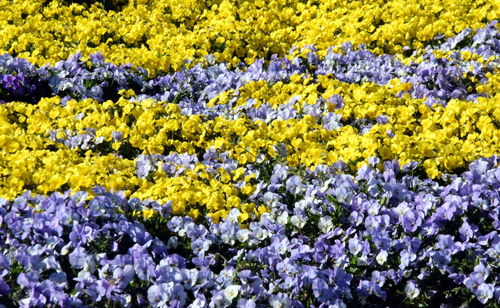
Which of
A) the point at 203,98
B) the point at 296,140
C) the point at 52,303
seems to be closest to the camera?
the point at 52,303

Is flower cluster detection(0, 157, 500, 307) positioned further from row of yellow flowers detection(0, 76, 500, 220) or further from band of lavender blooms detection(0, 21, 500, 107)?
band of lavender blooms detection(0, 21, 500, 107)

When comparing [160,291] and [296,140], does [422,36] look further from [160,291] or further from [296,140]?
[160,291]

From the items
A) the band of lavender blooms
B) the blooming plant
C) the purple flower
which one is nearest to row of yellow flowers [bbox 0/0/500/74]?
the blooming plant

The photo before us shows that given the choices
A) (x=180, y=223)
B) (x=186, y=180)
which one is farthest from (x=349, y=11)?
(x=180, y=223)

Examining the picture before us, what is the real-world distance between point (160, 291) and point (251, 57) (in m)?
3.91

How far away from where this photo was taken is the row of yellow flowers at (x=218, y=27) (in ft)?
21.8

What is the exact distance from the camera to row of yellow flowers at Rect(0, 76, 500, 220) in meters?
4.14

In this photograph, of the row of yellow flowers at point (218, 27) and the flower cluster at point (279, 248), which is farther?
the row of yellow flowers at point (218, 27)

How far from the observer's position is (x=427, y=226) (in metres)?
3.82

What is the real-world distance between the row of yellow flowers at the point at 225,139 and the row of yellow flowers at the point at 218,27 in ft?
3.79

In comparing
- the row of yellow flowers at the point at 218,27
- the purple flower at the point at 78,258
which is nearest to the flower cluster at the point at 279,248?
the purple flower at the point at 78,258

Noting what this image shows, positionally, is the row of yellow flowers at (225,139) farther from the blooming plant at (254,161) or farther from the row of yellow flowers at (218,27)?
the row of yellow flowers at (218,27)

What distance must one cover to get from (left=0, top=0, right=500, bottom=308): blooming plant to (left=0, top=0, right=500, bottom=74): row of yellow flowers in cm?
3

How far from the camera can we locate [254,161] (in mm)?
4672
